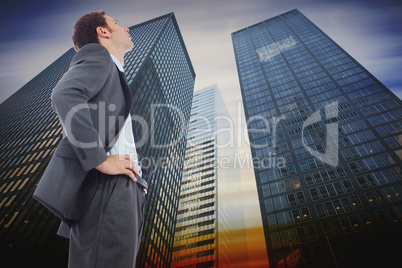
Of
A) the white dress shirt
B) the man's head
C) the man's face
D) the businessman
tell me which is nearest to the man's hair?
the man's head

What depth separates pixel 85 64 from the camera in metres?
1.92

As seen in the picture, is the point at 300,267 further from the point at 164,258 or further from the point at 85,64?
the point at 85,64

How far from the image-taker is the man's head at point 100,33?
2.49 meters

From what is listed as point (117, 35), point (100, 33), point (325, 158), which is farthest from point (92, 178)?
point (325, 158)

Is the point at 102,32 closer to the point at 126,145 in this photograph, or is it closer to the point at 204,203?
the point at 126,145

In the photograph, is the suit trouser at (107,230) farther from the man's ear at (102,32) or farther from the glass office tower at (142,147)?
the glass office tower at (142,147)

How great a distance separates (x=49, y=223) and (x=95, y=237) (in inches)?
1608

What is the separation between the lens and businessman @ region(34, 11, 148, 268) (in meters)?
1.52

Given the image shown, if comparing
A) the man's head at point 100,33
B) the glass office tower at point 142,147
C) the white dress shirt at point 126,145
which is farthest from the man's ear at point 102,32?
the glass office tower at point 142,147

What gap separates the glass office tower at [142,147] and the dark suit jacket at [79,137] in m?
39.0

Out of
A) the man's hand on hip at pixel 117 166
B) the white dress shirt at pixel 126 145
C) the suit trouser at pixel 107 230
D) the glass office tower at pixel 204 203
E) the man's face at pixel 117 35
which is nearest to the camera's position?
the suit trouser at pixel 107 230

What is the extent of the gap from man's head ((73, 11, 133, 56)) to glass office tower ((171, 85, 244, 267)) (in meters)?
79.7

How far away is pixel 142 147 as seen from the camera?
47.4m

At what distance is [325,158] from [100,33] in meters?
59.7
